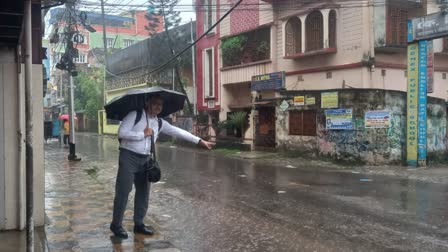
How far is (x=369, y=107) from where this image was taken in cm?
1523

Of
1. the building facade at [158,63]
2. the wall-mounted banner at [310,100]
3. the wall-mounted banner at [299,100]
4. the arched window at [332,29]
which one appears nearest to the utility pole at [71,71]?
the wall-mounted banner at [299,100]

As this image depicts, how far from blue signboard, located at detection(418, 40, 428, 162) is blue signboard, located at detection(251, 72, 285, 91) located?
6200 millimetres

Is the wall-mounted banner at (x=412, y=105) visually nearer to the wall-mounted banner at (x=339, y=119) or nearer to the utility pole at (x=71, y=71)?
the wall-mounted banner at (x=339, y=119)

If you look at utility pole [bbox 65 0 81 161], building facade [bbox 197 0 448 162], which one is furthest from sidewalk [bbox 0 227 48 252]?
building facade [bbox 197 0 448 162]

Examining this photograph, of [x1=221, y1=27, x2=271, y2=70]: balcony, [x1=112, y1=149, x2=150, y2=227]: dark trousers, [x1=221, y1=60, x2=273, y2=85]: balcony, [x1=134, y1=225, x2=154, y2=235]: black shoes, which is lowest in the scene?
[x1=134, y1=225, x2=154, y2=235]: black shoes

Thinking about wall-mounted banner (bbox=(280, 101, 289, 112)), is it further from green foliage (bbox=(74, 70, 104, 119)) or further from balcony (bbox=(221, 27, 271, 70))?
green foliage (bbox=(74, 70, 104, 119))

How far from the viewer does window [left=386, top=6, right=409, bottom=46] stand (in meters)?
17.0

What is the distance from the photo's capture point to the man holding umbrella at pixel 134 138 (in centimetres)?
550

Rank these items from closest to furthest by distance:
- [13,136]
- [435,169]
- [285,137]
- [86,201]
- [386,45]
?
[13,136]
[86,201]
[435,169]
[386,45]
[285,137]

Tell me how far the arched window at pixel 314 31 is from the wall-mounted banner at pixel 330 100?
2.52 meters

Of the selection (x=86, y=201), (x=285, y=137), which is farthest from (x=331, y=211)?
(x=285, y=137)

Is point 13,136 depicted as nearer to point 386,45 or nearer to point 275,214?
point 275,214

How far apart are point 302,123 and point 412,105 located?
13.7 feet

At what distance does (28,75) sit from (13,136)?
7.16ft
